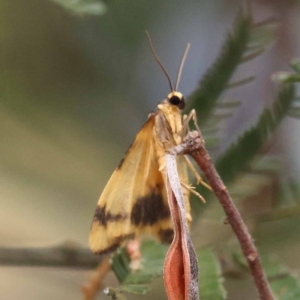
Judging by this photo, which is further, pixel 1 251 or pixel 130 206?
pixel 1 251

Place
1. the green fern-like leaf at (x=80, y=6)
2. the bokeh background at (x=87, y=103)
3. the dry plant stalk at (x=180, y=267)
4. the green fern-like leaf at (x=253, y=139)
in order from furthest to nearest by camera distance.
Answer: the bokeh background at (x=87, y=103), the green fern-like leaf at (x=253, y=139), the green fern-like leaf at (x=80, y=6), the dry plant stalk at (x=180, y=267)

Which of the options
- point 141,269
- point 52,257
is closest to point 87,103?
point 52,257

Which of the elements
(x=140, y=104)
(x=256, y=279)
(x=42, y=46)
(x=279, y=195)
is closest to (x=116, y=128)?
(x=140, y=104)

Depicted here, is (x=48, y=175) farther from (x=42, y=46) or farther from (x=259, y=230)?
(x=259, y=230)

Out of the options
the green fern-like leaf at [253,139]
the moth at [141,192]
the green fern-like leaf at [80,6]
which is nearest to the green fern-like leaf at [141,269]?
the moth at [141,192]

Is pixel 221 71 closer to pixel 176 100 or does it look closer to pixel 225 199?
pixel 176 100

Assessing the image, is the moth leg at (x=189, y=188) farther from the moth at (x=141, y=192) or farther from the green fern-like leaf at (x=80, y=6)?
the green fern-like leaf at (x=80, y=6)

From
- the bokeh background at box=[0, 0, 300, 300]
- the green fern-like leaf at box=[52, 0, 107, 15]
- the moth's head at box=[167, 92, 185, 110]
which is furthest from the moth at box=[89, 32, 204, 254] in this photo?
the bokeh background at box=[0, 0, 300, 300]
